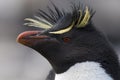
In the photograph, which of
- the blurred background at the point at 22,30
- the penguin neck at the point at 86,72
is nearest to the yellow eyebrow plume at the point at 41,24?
the penguin neck at the point at 86,72

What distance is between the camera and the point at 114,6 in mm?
12680

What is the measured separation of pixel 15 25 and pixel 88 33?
7.20 meters

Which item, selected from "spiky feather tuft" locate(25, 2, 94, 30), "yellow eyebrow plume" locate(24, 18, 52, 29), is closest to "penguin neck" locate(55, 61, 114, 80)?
"spiky feather tuft" locate(25, 2, 94, 30)

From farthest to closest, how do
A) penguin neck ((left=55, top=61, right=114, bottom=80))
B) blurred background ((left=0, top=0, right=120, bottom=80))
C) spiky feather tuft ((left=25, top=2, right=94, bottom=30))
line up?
blurred background ((left=0, top=0, right=120, bottom=80)), spiky feather tuft ((left=25, top=2, right=94, bottom=30)), penguin neck ((left=55, top=61, right=114, bottom=80))

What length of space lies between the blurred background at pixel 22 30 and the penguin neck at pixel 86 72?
4365 millimetres

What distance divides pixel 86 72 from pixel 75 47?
22 cm

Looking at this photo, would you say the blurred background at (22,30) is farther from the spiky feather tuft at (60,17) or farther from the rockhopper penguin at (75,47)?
the rockhopper penguin at (75,47)

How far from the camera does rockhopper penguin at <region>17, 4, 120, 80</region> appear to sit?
17.9ft

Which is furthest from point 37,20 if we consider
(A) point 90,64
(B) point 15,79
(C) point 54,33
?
(B) point 15,79

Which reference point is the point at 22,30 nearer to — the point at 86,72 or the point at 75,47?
the point at 75,47

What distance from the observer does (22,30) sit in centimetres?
1184

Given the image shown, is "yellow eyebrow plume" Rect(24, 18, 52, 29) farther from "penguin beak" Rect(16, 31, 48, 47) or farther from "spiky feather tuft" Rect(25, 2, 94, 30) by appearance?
"penguin beak" Rect(16, 31, 48, 47)

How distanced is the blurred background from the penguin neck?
436 cm

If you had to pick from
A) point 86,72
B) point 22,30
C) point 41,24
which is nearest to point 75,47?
point 86,72
